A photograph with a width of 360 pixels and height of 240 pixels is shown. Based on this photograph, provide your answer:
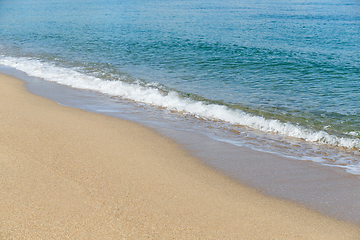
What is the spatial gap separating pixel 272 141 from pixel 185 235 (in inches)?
144

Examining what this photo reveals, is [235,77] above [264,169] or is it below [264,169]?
above

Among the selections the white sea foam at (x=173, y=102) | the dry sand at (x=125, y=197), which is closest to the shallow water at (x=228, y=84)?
the white sea foam at (x=173, y=102)

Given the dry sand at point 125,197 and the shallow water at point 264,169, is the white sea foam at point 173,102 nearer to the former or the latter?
the shallow water at point 264,169

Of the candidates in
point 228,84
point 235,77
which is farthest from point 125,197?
point 235,77

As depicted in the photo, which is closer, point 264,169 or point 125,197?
point 125,197

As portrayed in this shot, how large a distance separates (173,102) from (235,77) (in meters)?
4.11

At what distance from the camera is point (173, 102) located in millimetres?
8703

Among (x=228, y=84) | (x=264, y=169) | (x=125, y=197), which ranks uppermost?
(x=228, y=84)

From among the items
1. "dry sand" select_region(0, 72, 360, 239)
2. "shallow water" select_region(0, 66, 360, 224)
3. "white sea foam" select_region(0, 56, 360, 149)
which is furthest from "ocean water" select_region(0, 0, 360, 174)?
"dry sand" select_region(0, 72, 360, 239)

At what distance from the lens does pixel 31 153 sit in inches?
192

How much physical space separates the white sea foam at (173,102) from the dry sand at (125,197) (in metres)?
2.36

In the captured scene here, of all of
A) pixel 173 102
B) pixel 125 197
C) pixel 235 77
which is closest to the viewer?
pixel 125 197

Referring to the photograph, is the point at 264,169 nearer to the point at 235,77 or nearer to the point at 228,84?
the point at 228,84

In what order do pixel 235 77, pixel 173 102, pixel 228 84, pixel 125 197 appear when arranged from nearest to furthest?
1. pixel 125 197
2. pixel 173 102
3. pixel 228 84
4. pixel 235 77
